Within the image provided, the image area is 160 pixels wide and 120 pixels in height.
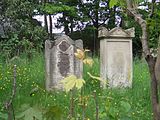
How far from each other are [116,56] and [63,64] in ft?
3.52

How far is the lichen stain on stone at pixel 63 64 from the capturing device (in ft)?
26.8

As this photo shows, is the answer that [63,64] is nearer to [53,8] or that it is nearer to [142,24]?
[142,24]

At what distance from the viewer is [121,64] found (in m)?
8.54

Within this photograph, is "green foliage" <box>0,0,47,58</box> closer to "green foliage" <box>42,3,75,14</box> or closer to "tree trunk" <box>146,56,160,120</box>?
"green foliage" <box>42,3,75,14</box>

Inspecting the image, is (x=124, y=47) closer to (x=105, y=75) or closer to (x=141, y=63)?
(x=105, y=75)

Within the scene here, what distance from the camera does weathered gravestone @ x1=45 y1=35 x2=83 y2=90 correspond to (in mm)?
8141

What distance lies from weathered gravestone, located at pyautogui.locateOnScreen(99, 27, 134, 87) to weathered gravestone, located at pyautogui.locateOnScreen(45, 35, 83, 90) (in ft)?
1.80

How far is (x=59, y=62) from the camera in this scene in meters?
8.18

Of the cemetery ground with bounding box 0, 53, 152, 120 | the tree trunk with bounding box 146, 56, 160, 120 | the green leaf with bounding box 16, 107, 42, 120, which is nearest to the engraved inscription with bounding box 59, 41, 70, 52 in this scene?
the cemetery ground with bounding box 0, 53, 152, 120

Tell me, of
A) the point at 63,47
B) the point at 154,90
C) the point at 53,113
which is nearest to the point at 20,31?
the point at 63,47

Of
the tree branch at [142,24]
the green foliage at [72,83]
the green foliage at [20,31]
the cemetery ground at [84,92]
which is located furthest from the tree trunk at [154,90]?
the green foliage at [20,31]

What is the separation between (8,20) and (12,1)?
0.66 meters

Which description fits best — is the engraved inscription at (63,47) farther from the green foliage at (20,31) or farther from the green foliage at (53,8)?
the green foliage at (53,8)

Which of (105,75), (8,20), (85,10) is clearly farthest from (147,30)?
(85,10)
